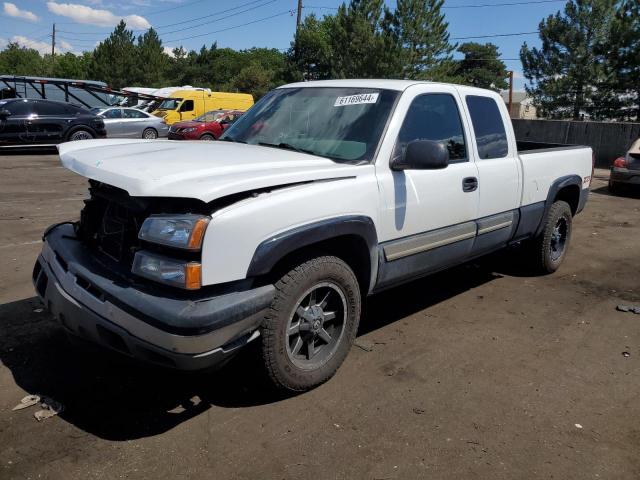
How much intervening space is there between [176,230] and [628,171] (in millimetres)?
11501

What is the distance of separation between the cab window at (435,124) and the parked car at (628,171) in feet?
29.5

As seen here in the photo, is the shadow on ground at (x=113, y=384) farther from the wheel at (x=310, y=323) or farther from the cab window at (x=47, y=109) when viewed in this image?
the cab window at (x=47, y=109)

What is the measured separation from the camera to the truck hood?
8.96 ft

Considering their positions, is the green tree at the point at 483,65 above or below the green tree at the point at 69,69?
above

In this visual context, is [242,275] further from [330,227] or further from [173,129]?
[173,129]

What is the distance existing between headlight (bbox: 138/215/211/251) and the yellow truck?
24.1 meters

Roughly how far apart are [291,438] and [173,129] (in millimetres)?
18884

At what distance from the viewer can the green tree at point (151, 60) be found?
2100 inches

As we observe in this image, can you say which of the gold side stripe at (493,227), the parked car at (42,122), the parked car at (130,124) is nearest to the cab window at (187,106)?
the parked car at (130,124)

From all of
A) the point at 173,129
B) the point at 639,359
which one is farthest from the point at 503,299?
the point at 173,129

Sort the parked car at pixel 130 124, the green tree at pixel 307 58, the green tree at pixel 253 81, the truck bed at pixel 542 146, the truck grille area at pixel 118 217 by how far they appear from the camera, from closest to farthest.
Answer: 1. the truck grille area at pixel 118 217
2. the truck bed at pixel 542 146
3. the parked car at pixel 130 124
4. the green tree at pixel 307 58
5. the green tree at pixel 253 81

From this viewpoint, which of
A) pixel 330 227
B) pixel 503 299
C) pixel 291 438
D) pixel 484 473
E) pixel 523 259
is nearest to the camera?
pixel 484 473

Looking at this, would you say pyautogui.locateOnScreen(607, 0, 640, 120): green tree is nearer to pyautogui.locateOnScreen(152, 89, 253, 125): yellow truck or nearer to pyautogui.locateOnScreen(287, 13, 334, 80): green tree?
pyautogui.locateOnScreen(152, 89, 253, 125): yellow truck

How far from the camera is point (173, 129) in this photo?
66.9 ft
